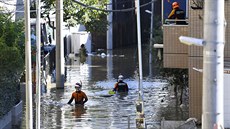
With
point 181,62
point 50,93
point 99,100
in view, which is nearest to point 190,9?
point 181,62

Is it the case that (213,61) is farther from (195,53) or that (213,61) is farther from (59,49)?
(59,49)

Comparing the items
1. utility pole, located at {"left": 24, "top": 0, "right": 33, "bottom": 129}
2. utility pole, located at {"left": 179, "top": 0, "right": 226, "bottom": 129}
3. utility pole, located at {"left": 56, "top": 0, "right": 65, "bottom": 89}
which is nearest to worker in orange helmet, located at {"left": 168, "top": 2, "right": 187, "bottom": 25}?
utility pole, located at {"left": 24, "top": 0, "right": 33, "bottom": 129}

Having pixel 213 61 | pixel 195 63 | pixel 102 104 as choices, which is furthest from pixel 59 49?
pixel 213 61

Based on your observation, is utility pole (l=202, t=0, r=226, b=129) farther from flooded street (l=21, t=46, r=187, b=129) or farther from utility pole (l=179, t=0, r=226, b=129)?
flooded street (l=21, t=46, r=187, b=129)

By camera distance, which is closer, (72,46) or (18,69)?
(18,69)

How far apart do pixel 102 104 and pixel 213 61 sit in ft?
62.7

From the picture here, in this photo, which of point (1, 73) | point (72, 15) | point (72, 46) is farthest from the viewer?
point (72, 46)

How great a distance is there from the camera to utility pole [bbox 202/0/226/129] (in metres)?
7.47

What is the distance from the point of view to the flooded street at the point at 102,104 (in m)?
22.2

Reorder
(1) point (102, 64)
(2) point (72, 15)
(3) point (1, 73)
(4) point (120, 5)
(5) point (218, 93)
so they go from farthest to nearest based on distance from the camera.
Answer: (4) point (120, 5) → (1) point (102, 64) → (2) point (72, 15) → (3) point (1, 73) → (5) point (218, 93)

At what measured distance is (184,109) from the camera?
25.0 meters

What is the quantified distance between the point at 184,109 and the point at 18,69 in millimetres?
6858

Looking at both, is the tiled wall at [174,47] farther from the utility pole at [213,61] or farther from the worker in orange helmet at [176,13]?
the utility pole at [213,61]

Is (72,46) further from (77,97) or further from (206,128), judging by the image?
(206,128)
